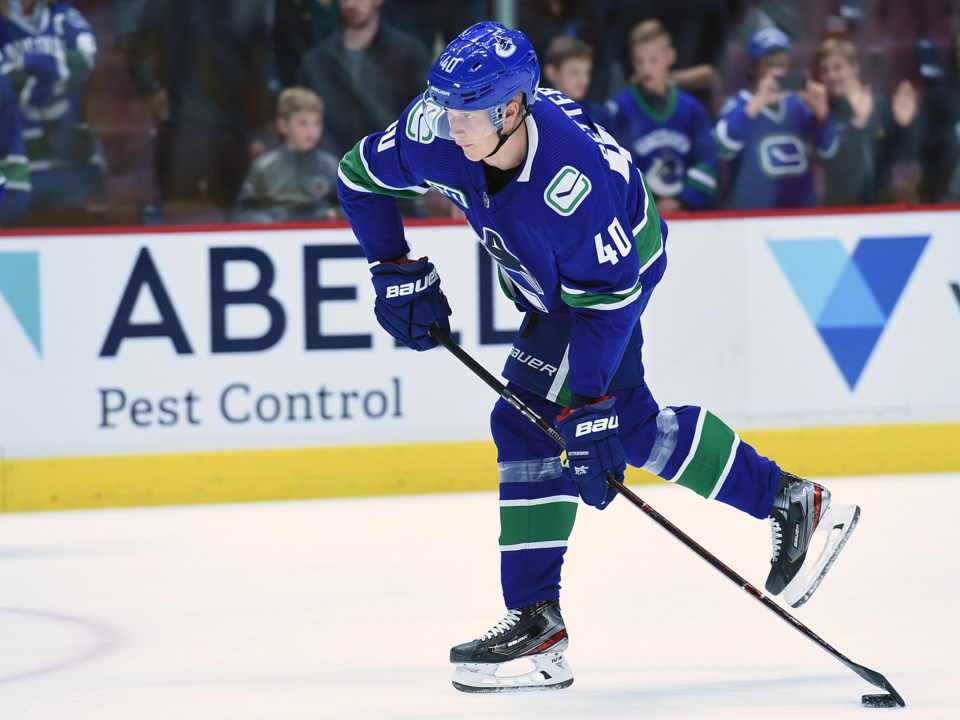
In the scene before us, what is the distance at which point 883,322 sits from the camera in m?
5.86

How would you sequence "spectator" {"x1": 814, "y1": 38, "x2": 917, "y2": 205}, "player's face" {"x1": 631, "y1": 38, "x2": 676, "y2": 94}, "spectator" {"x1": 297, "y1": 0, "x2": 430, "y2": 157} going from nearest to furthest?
"spectator" {"x1": 297, "y1": 0, "x2": 430, "y2": 157} < "player's face" {"x1": 631, "y1": 38, "x2": 676, "y2": 94} < "spectator" {"x1": 814, "y1": 38, "x2": 917, "y2": 205}

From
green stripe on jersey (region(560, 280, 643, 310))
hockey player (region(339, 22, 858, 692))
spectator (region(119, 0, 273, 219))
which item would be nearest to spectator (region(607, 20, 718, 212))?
spectator (region(119, 0, 273, 219))

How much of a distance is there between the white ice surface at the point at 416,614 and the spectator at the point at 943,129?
1.27 meters

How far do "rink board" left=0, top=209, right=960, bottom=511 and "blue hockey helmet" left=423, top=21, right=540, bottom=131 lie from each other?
2687 millimetres

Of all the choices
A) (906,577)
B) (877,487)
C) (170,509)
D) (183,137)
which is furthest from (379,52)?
(906,577)

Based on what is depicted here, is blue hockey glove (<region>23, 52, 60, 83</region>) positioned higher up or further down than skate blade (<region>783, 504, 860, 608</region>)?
higher up

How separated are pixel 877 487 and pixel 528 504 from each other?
2699 millimetres

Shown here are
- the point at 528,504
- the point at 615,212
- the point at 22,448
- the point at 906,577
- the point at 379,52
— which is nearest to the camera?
the point at 615,212

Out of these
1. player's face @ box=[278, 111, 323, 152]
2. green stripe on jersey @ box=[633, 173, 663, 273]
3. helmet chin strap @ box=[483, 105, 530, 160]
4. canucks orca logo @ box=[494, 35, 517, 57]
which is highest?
player's face @ box=[278, 111, 323, 152]

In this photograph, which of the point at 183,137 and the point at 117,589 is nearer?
the point at 117,589

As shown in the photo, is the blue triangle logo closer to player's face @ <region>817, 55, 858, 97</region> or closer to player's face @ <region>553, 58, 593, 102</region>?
player's face @ <region>553, 58, 593, 102</region>

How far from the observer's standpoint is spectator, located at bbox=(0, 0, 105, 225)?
5.52 metres

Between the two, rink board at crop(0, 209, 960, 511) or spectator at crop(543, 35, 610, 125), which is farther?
spectator at crop(543, 35, 610, 125)

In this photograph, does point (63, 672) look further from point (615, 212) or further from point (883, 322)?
point (883, 322)
